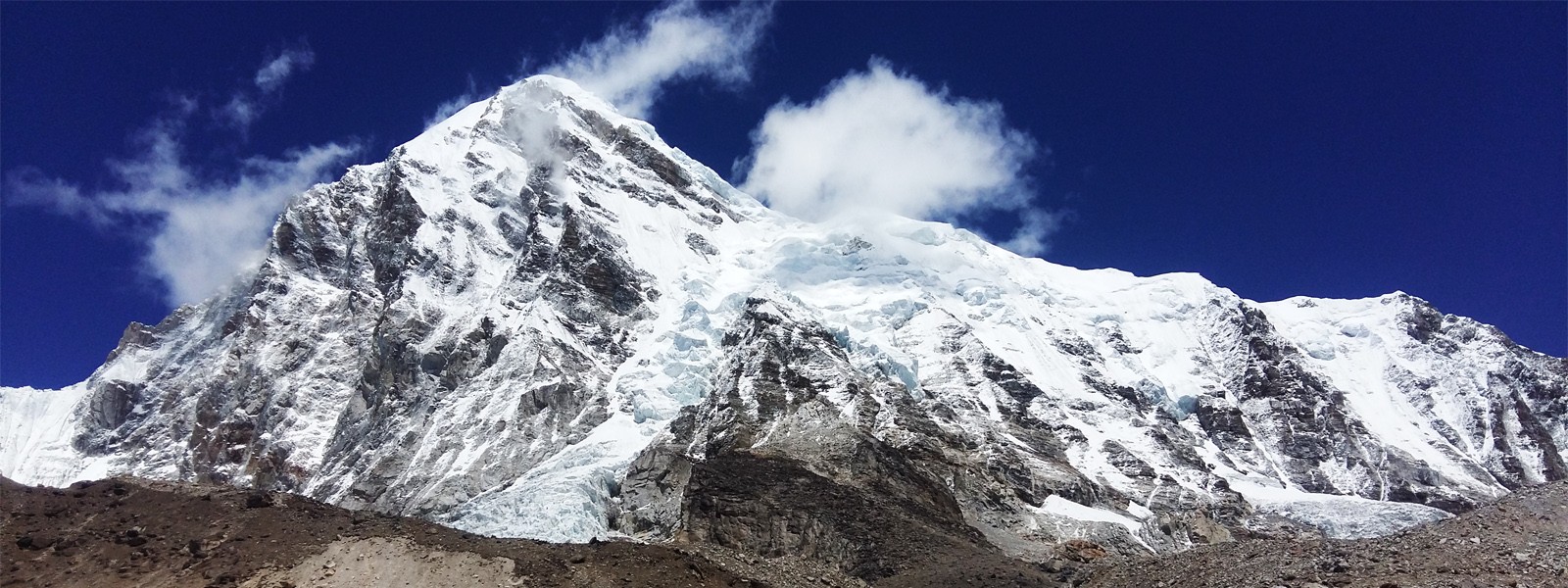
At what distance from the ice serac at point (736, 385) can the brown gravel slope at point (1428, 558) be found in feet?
93.6

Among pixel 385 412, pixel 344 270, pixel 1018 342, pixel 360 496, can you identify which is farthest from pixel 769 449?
pixel 344 270

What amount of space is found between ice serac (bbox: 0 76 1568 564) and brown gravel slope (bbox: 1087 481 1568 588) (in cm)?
2853

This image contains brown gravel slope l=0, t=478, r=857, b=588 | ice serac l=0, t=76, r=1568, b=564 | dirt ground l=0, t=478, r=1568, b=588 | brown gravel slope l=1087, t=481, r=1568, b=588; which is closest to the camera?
brown gravel slope l=1087, t=481, r=1568, b=588

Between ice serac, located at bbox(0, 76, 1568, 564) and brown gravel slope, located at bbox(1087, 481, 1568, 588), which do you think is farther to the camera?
ice serac, located at bbox(0, 76, 1568, 564)

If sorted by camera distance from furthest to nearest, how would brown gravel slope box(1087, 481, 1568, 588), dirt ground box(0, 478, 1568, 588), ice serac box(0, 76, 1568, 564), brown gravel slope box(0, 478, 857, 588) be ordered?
ice serac box(0, 76, 1568, 564) → brown gravel slope box(0, 478, 857, 588) → dirt ground box(0, 478, 1568, 588) → brown gravel slope box(1087, 481, 1568, 588)

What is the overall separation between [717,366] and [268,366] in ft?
245

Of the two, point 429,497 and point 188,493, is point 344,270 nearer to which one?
point 429,497

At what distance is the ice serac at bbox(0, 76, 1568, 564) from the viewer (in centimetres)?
9725

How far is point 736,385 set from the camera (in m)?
111

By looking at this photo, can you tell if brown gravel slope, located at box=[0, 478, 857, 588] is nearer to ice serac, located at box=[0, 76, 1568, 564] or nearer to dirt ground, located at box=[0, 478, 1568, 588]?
dirt ground, located at box=[0, 478, 1568, 588]

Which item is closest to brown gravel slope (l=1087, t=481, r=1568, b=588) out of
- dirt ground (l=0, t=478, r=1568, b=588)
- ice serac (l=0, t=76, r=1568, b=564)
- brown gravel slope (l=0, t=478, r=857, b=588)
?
dirt ground (l=0, t=478, r=1568, b=588)

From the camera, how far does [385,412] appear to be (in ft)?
426

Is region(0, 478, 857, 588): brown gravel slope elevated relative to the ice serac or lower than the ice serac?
lower

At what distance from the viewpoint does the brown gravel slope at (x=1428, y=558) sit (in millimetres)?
36219
